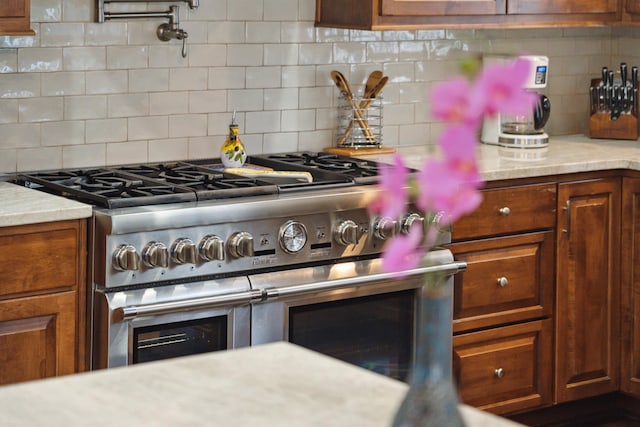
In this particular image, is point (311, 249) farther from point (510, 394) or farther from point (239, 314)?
point (510, 394)

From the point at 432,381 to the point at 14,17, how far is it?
238 centimetres

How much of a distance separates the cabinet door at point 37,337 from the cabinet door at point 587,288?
6.19 ft

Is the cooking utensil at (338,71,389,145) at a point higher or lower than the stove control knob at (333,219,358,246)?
higher

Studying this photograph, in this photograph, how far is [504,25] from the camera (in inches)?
168

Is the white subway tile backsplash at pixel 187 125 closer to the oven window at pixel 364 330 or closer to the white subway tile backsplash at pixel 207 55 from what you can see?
the white subway tile backsplash at pixel 207 55

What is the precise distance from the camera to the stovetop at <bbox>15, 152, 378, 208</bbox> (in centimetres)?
321

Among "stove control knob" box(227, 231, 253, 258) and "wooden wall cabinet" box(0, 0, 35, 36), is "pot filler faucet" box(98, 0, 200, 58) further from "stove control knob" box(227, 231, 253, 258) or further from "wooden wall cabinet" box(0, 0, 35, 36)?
"stove control knob" box(227, 231, 253, 258)

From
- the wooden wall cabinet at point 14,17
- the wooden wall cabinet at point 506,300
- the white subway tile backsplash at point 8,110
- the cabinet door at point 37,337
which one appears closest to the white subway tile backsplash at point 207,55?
the white subway tile backsplash at point 8,110

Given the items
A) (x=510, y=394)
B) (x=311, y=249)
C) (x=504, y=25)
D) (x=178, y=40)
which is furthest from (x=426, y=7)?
(x=510, y=394)

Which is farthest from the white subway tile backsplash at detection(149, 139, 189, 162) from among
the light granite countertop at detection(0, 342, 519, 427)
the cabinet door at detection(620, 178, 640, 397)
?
the light granite countertop at detection(0, 342, 519, 427)

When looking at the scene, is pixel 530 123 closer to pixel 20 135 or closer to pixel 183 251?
pixel 183 251

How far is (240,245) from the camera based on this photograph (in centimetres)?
321

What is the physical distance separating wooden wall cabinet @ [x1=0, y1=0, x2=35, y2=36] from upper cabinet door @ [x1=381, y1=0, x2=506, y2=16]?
4.41 feet

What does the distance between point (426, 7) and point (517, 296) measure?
3.63 feet
